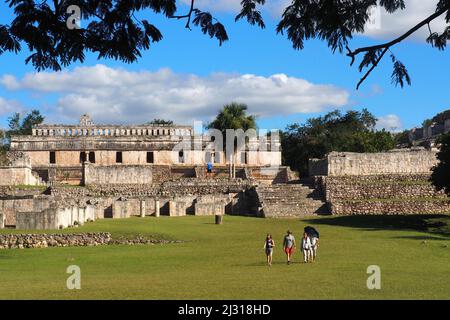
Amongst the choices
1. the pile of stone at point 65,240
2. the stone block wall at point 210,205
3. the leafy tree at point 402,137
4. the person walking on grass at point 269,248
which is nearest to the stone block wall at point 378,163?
the stone block wall at point 210,205

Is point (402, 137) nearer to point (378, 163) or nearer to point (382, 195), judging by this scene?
point (378, 163)

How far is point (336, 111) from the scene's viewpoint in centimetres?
6738

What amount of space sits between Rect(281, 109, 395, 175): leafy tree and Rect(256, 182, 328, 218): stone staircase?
20.6 m

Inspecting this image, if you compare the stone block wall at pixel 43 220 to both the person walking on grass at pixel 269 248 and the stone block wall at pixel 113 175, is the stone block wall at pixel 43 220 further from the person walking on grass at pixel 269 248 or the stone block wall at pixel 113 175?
the stone block wall at pixel 113 175

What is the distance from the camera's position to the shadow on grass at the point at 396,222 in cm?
2919

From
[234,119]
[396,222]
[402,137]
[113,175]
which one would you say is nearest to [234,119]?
[234,119]

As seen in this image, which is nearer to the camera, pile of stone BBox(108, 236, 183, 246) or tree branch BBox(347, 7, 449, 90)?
tree branch BBox(347, 7, 449, 90)

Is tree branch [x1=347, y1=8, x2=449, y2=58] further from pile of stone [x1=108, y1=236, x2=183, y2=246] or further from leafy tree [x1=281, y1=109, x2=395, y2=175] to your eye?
leafy tree [x1=281, y1=109, x2=395, y2=175]

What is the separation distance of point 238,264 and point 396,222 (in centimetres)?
1501

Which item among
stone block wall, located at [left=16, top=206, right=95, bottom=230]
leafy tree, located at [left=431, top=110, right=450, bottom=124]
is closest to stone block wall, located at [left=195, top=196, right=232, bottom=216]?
stone block wall, located at [left=16, top=206, right=95, bottom=230]

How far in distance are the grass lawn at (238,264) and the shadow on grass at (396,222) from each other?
47 millimetres

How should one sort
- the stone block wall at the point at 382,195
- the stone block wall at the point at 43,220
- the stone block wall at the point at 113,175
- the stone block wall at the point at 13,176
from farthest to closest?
the stone block wall at the point at 113,175
the stone block wall at the point at 13,176
the stone block wall at the point at 382,195
the stone block wall at the point at 43,220

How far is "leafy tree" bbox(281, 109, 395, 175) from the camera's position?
59.8 meters

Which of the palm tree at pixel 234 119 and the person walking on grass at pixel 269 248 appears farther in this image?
the palm tree at pixel 234 119
